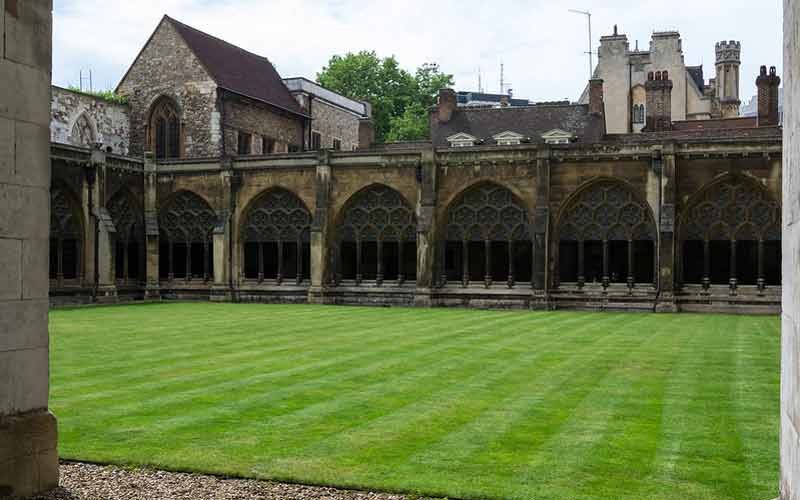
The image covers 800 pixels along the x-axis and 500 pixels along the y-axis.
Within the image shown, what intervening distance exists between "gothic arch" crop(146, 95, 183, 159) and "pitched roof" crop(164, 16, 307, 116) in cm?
271

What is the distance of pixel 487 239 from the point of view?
101 ft

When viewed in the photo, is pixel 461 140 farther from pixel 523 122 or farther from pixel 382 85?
pixel 382 85

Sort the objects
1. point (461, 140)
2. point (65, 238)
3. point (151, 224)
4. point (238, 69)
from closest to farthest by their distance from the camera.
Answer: point (65, 238) → point (151, 224) → point (461, 140) → point (238, 69)

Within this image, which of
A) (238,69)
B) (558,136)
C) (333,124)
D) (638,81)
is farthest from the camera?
(638,81)

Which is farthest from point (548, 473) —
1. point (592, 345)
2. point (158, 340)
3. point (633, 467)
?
point (158, 340)

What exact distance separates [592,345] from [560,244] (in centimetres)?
1391

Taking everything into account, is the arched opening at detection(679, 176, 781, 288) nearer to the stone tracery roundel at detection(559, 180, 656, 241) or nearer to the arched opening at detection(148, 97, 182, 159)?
the stone tracery roundel at detection(559, 180, 656, 241)

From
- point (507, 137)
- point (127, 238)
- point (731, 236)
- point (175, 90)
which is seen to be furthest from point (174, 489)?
point (507, 137)

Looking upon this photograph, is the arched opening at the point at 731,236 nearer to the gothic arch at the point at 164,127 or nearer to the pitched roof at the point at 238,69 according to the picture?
the pitched roof at the point at 238,69

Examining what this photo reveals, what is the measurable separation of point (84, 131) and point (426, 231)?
18048 mm

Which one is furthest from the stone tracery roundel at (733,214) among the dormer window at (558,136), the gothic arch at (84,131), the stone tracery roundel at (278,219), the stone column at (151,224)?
the gothic arch at (84,131)

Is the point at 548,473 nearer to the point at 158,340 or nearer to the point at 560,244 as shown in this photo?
the point at 158,340

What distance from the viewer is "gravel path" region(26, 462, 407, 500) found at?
21.2 ft

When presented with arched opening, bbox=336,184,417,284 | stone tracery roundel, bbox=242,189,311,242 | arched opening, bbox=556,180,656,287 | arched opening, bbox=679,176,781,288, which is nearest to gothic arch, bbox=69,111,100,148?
stone tracery roundel, bbox=242,189,311,242
